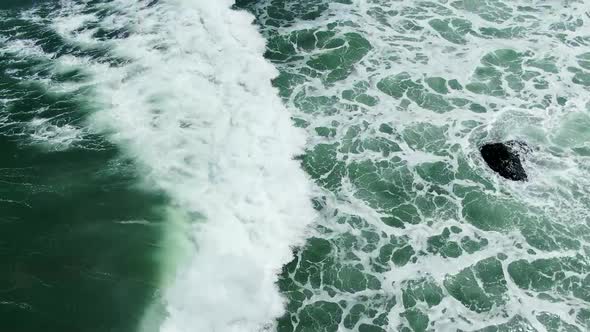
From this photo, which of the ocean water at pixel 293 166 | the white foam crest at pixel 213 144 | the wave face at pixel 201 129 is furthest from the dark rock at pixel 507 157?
the white foam crest at pixel 213 144

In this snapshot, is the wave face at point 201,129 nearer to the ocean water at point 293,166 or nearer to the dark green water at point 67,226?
the ocean water at point 293,166

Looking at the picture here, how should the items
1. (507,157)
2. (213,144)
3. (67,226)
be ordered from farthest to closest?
(213,144), (507,157), (67,226)

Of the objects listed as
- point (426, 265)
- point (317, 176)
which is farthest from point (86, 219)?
point (426, 265)

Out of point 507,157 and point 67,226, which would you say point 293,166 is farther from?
point 67,226

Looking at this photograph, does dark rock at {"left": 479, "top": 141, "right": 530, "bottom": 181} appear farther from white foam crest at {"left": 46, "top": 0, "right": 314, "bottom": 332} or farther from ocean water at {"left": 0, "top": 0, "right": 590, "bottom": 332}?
white foam crest at {"left": 46, "top": 0, "right": 314, "bottom": 332}

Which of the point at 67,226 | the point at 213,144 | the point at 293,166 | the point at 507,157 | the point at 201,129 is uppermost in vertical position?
the point at 201,129

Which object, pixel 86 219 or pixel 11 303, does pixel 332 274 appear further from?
pixel 11 303

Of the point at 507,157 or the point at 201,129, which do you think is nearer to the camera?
the point at 507,157

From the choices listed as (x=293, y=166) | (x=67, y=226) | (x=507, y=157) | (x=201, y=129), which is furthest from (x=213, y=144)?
(x=507, y=157)
